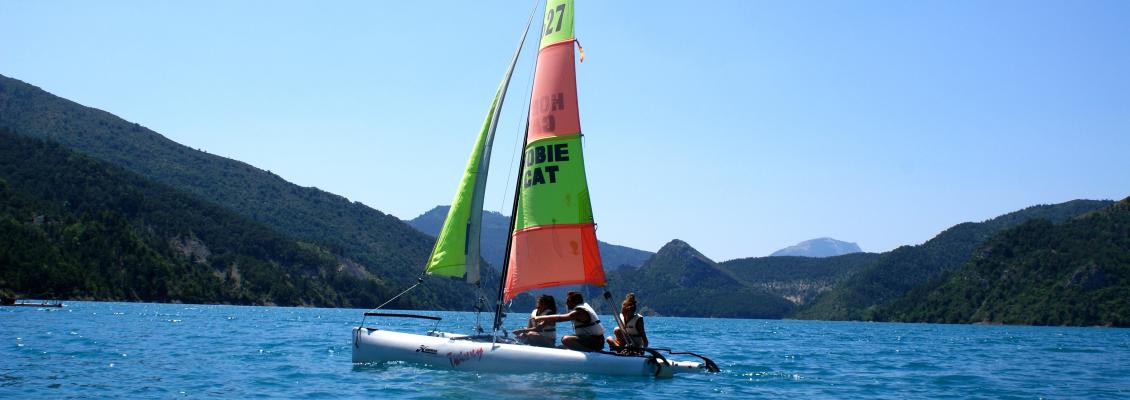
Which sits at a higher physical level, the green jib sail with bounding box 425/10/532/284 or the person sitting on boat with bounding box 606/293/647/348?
the green jib sail with bounding box 425/10/532/284

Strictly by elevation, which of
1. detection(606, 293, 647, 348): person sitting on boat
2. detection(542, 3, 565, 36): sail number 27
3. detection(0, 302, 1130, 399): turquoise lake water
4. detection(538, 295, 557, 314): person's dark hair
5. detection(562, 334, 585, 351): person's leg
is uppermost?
detection(542, 3, 565, 36): sail number 27

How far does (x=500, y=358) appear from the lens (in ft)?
86.6

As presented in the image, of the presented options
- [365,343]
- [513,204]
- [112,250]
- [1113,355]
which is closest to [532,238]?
[513,204]

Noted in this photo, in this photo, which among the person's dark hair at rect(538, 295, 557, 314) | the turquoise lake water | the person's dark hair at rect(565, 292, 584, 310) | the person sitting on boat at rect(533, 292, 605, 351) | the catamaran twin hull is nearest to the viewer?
the turquoise lake water

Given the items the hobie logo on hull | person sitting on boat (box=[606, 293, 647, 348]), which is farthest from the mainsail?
the hobie logo on hull

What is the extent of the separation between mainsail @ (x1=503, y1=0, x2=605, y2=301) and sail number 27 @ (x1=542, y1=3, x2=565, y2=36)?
0.84ft

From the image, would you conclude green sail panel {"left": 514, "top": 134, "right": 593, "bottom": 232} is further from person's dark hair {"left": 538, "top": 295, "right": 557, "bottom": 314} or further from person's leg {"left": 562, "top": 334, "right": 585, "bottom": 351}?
person's leg {"left": 562, "top": 334, "right": 585, "bottom": 351}

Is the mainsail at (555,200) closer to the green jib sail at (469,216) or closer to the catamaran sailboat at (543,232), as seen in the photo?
the catamaran sailboat at (543,232)

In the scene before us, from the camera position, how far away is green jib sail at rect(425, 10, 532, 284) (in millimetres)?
27828

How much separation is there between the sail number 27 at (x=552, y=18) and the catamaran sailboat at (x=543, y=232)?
0.03 m

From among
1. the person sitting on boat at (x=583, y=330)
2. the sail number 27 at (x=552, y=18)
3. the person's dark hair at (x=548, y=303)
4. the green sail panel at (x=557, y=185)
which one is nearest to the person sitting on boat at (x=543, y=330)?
the person's dark hair at (x=548, y=303)

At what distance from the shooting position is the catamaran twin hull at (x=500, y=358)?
25.9 metres

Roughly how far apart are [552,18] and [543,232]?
5.86 m

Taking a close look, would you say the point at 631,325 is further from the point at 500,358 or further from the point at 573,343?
the point at 500,358
